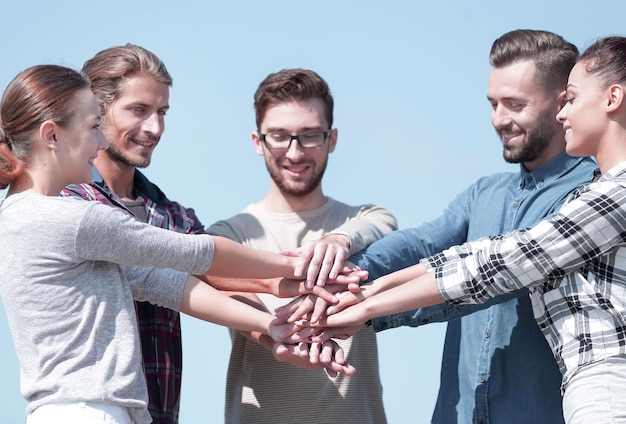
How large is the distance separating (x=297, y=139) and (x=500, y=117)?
1.16 m

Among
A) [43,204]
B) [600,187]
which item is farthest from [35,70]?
[600,187]

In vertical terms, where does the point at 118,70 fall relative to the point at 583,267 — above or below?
above

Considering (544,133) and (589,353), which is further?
(544,133)

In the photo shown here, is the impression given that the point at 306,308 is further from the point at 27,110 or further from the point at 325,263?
the point at 27,110

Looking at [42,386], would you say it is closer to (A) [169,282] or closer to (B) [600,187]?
(A) [169,282]

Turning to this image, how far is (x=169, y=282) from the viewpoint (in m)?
4.09

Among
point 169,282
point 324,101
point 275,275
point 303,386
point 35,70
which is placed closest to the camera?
point 35,70

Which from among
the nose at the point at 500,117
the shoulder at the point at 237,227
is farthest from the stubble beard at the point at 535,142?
the shoulder at the point at 237,227

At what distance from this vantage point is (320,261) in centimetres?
455

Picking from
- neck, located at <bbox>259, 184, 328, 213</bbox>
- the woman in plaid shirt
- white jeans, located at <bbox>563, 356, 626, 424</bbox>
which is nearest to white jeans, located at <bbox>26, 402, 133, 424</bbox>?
the woman in plaid shirt

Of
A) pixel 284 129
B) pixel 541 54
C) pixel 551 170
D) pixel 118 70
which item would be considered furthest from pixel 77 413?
pixel 541 54

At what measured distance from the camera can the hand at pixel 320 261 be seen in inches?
178

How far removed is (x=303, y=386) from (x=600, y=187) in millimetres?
1872

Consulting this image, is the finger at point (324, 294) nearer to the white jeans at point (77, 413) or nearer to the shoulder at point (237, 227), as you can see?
the shoulder at point (237, 227)
